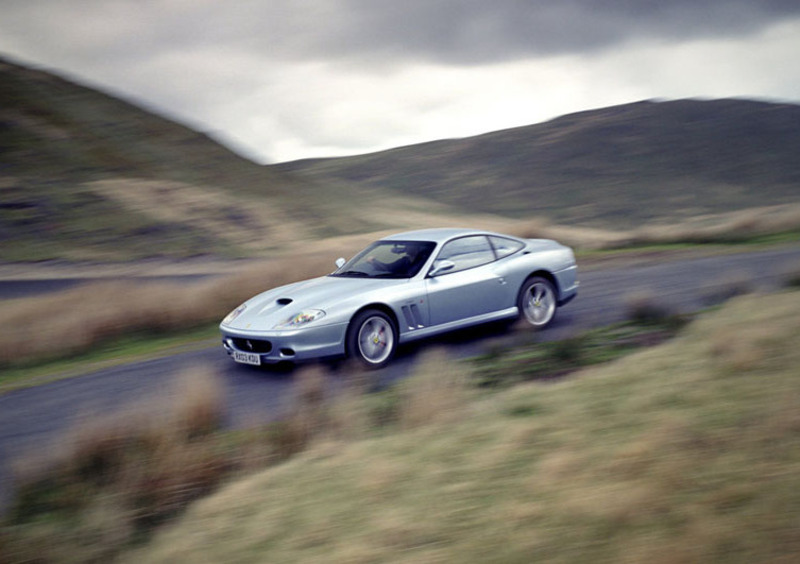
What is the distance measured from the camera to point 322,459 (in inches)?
212

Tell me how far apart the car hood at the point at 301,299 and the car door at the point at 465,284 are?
477 millimetres

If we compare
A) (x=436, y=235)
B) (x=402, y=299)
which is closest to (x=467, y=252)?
(x=436, y=235)

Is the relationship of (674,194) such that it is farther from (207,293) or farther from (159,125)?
(207,293)

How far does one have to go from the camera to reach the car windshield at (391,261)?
8.98 metres

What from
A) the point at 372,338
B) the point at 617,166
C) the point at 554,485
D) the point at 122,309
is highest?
the point at 617,166

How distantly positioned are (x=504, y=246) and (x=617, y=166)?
80.6 metres

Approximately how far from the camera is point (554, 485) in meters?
4.42

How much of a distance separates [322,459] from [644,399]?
237cm

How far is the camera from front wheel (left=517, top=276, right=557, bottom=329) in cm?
977

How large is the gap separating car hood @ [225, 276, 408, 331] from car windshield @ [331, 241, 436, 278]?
23 cm

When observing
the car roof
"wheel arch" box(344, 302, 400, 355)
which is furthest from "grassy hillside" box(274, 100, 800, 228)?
"wheel arch" box(344, 302, 400, 355)

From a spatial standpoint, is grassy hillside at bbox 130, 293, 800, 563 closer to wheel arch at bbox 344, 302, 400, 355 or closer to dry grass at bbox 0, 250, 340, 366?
wheel arch at bbox 344, 302, 400, 355

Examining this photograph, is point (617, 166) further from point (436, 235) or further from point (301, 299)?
point (301, 299)

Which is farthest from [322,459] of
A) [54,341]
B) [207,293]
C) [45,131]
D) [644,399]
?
[45,131]
